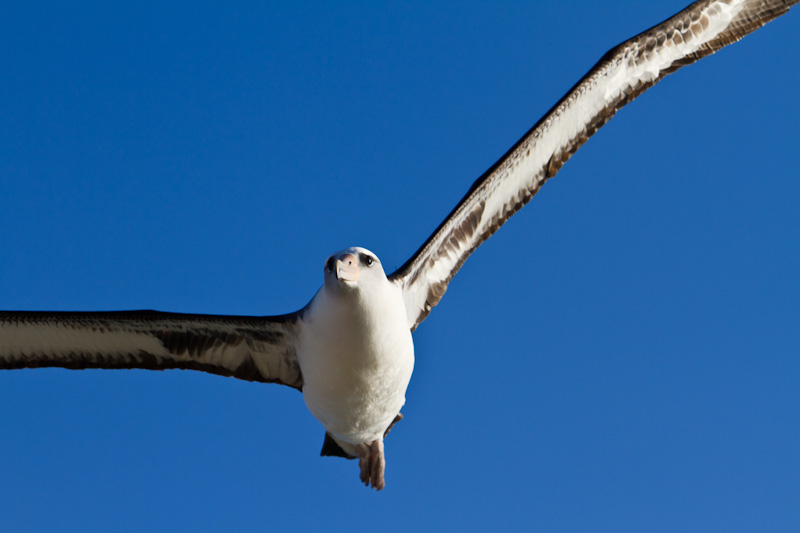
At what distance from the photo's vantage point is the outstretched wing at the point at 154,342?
9766 mm

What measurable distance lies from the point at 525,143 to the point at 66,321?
603cm

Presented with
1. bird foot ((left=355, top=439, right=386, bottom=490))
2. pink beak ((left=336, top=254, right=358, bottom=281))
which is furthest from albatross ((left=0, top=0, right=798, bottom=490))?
pink beak ((left=336, top=254, right=358, bottom=281))

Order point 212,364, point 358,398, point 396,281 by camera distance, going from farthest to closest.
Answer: point 212,364 < point 396,281 < point 358,398

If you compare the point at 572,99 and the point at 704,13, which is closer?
the point at 572,99

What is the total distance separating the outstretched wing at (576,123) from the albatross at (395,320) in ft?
0.05

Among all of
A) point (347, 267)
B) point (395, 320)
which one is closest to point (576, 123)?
point (395, 320)

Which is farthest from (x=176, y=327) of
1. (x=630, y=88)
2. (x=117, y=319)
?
(x=630, y=88)

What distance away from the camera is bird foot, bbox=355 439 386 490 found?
10148 mm

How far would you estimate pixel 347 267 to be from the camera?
8.10 metres

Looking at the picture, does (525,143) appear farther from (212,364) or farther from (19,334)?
(19,334)

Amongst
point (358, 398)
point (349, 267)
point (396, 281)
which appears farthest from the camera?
point (396, 281)

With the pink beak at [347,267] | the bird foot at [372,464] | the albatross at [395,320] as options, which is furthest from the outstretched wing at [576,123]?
the pink beak at [347,267]

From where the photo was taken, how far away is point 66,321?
9.90m

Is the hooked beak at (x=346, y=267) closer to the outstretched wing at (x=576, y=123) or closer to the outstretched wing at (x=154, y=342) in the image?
the outstretched wing at (x=154, y=342)
